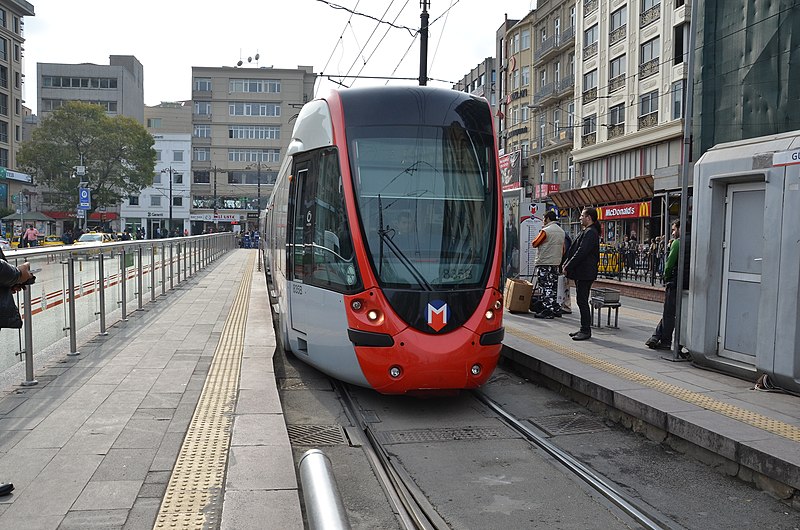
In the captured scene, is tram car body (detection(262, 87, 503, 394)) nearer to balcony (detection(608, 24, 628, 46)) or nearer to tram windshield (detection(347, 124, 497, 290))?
tram windshield (detection(347, 124, 497, 290))

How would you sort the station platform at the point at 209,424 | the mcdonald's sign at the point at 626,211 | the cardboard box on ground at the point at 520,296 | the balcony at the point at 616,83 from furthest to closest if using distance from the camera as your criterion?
the balcony at the point at 616,83, the mcdonald's sign at the point at 626,211, the cardboard box on ground at the point at 520,296, the station platform at the point at 209,424

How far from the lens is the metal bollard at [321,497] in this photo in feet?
7.33

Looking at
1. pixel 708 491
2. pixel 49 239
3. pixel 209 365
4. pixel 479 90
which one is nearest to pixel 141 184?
pixel 49 239

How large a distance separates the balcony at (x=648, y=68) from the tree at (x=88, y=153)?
39.1 m

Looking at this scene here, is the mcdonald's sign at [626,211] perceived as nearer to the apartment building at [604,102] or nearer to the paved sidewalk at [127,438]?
the apartment building at [604,102]

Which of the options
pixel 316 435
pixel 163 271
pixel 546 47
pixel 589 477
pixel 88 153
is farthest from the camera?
pixel 88 153

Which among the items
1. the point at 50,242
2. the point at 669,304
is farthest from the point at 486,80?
the point at 669,304

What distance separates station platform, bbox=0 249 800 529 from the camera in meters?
4.11

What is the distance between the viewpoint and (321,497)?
2385 mm

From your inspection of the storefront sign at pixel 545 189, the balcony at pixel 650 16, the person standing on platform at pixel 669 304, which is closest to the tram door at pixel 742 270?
the person standing on platform at pixel 669 304

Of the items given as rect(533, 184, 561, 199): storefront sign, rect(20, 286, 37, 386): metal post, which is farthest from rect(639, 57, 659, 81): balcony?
rect(20, 286, 37, 386): metal post

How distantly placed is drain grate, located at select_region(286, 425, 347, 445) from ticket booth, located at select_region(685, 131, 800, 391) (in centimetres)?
416

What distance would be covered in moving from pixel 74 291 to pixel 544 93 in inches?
1844

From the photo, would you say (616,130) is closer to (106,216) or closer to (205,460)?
(205,460)
